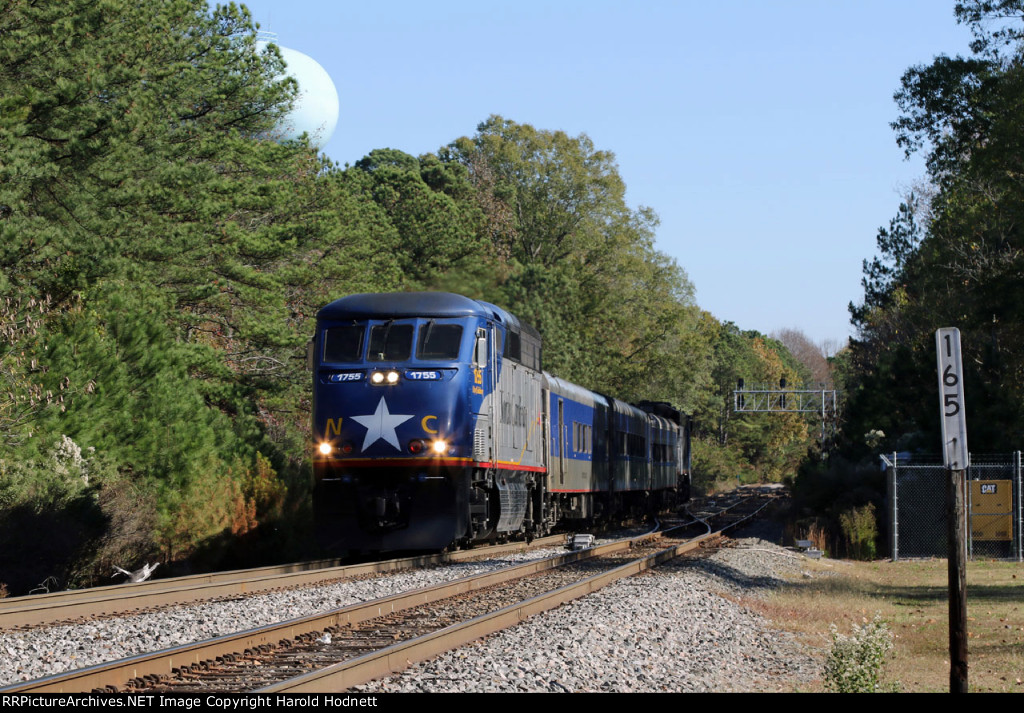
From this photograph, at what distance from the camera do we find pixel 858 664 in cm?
909

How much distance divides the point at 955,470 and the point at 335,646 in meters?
5.56

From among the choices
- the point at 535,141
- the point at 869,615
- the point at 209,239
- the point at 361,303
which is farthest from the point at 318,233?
the point at 535,141

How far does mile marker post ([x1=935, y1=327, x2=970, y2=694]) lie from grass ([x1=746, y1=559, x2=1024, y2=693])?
134 centimetres

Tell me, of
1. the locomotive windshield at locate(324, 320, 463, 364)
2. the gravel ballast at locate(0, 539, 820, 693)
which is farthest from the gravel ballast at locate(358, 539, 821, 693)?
the locomotive windshield at locate(324, 320, 463, 364)

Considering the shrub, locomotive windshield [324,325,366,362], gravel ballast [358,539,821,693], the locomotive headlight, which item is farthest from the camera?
the shrub

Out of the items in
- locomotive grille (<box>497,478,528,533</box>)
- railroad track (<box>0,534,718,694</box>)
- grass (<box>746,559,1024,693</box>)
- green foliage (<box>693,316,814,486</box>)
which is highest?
green foliage (<box>693,316,814,486</box>)

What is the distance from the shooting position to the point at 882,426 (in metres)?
44.3

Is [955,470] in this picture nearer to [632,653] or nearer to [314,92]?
[632,653]

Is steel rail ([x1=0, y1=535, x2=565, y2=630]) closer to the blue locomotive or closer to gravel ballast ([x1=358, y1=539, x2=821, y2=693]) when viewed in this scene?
the blue locomotive

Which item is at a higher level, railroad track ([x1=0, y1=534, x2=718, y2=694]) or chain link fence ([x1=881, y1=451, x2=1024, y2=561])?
chain link fence ([x1=881, y1=451, x2=1024, y2=561])

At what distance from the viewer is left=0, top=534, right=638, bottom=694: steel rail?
8.02 metres

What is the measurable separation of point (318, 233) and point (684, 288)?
37529mm

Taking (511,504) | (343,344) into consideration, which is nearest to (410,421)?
(343,344)

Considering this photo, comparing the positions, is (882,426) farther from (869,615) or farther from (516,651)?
(516,651)
